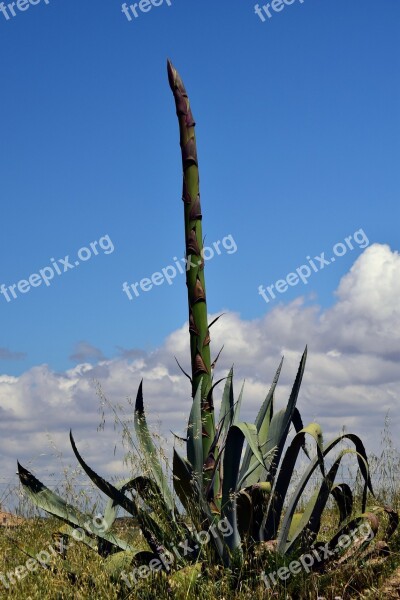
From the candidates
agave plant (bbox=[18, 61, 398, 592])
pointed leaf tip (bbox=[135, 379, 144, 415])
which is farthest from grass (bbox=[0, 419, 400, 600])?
pointed leaf tip (bbox=[135, 379, 144, 415])

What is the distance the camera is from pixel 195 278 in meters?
5.87

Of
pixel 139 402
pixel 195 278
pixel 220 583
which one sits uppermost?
pixel 195 278

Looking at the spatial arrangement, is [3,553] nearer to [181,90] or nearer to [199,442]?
[199,442]

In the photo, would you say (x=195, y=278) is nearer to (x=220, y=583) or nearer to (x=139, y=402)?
(x=139, y=402)

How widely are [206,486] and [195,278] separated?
1.58m

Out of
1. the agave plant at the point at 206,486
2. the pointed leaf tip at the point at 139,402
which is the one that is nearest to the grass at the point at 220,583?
the agave plant at the point at 206,486

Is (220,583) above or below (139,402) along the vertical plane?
below

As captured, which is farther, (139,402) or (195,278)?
(139,402)

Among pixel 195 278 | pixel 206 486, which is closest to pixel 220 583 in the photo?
pixel 206 486

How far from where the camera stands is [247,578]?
529 cm

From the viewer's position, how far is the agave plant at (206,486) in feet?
18.1

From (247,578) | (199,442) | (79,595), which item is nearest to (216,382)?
(199,442)

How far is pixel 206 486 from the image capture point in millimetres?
5770

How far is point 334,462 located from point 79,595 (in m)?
2.05
